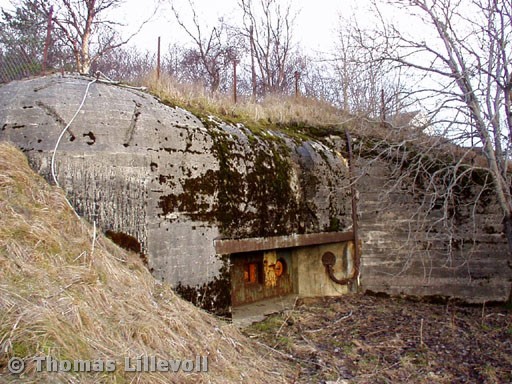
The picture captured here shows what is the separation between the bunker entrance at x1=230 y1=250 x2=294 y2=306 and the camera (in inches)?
246

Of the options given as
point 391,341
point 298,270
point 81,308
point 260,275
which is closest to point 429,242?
point 298,270

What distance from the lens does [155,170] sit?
459cm

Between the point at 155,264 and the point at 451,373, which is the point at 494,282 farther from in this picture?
the point at 155,264

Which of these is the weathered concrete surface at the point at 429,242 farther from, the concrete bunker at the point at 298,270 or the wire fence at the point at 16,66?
the wire fence at the point at 16,66

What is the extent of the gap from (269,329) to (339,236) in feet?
7.05

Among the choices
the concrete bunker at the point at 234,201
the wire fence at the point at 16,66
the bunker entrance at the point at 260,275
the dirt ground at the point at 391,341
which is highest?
the wire fence at the point at 16,66

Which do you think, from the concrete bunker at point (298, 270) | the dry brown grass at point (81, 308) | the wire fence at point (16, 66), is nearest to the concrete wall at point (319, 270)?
the concrete bunker at point (298, 270)

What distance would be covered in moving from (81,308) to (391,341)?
11.1 ft

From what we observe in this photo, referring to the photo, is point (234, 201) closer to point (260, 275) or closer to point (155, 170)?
point (155, 170)

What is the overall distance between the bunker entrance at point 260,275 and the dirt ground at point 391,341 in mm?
531

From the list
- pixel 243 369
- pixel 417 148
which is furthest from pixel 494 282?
pixel 243 369

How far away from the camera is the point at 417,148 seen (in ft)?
21.3

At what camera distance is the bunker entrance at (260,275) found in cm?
624

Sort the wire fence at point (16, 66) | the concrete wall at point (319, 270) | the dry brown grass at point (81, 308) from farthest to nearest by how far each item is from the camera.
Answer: the concrete wall at point (319, 270)
the wire fence at point (16, 66)
the dry brown grass at point (81, 308)
